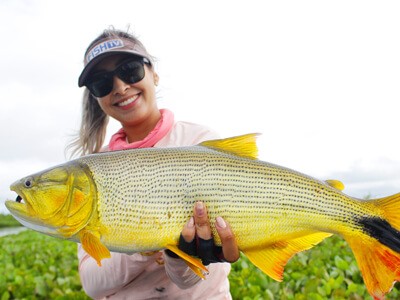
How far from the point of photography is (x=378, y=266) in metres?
2.64

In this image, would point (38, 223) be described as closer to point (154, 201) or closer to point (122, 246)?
point (122, 246)

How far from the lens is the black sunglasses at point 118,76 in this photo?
11.7 ft

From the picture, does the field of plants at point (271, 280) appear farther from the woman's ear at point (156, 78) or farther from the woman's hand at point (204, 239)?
the woman's ear at point (156, 78)

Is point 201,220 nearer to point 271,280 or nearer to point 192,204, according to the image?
point 192,204

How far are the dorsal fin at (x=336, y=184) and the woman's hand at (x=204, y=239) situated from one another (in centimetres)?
66

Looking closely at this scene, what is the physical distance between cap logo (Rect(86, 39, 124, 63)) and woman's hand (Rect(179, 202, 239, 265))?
154cm

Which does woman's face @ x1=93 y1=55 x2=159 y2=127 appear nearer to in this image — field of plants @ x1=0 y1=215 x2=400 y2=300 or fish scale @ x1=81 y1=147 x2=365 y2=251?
fish scale @ x1=81 y1=147 x2=365 y2=251

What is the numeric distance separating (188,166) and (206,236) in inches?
15.6

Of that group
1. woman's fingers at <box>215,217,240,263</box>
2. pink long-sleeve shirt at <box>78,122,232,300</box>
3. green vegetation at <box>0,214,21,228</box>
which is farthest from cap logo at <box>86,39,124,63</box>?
green vegetation at <box>0,214,21,228</box>

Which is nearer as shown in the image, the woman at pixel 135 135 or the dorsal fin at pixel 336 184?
the dorsal fin at pixel 336 184

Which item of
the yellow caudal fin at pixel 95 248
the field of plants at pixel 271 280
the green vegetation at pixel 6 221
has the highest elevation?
the yellow caudal fin at pixel 95 248

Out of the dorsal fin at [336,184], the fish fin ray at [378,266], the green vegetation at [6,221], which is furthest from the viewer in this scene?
the green vegetation at [6,221]

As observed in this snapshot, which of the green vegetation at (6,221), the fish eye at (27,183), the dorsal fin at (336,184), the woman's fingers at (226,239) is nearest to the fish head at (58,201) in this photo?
the fish eye at (27,183)

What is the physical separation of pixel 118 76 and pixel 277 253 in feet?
5.61
